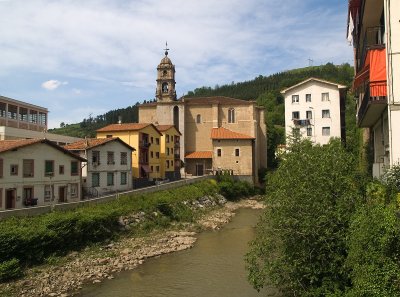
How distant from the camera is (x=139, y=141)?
45.8 meters

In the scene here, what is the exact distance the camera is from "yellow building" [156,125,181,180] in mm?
54281

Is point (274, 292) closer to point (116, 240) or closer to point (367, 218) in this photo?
point (367, 218)

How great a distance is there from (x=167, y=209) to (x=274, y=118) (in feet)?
260

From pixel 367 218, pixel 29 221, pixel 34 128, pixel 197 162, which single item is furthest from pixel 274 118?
pixel 367 218

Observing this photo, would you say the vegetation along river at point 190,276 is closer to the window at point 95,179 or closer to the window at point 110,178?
the window at point 95,179

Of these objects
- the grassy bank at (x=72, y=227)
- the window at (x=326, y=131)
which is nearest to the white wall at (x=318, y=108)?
the window at (x=326, y=131)

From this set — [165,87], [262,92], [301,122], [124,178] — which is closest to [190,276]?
[124,178]

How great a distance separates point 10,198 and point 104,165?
1204cm

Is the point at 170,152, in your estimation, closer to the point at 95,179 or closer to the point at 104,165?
the point at 104,165

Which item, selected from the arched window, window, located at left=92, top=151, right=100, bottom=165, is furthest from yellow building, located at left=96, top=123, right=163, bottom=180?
the arched window

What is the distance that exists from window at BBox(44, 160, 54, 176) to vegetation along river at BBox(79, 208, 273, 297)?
39.3 feet

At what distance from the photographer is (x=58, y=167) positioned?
99.9ft

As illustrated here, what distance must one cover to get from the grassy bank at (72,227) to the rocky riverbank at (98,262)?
2.38 ft

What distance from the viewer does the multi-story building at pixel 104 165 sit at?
35219 millimetres
